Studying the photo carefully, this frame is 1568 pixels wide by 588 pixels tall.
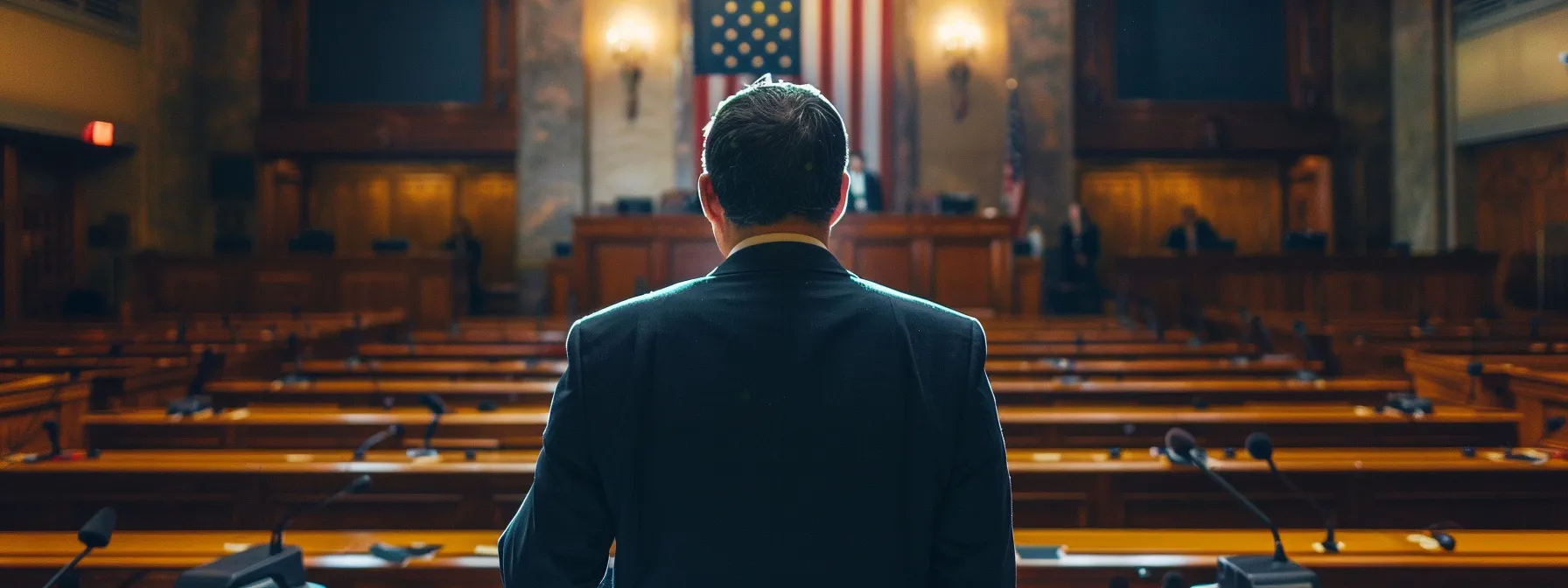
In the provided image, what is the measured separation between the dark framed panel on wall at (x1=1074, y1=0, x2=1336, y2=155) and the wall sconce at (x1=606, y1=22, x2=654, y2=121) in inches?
208

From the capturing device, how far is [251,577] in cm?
231

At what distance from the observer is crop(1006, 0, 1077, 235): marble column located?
12.8 meters

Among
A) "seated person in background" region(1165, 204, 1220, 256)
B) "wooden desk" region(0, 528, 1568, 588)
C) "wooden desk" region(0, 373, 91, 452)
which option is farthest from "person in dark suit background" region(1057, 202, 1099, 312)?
"wooden desk" region(0, 373, 91, 452)

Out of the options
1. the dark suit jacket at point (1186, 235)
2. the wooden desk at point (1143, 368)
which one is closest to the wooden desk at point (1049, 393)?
the wooden desk at point (1143, 368)

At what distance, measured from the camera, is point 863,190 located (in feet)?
34.7

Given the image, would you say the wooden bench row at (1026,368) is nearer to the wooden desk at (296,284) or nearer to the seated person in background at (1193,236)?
the wooden desk at (296,284)

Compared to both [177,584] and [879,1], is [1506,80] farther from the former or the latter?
[177,584]

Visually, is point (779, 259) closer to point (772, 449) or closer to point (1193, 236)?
point (772, 449)

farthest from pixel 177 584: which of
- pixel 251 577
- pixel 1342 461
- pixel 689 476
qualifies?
pixel 1342 461

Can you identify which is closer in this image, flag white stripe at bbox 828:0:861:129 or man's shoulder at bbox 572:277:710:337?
man's shoulder at bbox 572:277:710:337

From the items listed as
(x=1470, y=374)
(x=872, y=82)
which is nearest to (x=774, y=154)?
(x=1470, y=374)

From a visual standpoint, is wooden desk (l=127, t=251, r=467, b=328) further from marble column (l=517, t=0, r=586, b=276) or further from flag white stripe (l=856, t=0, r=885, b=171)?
flag white stripe (l=856, t=0, r=885, b=171)

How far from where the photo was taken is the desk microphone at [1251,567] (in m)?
2.23

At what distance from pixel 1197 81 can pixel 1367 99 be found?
2095mm
